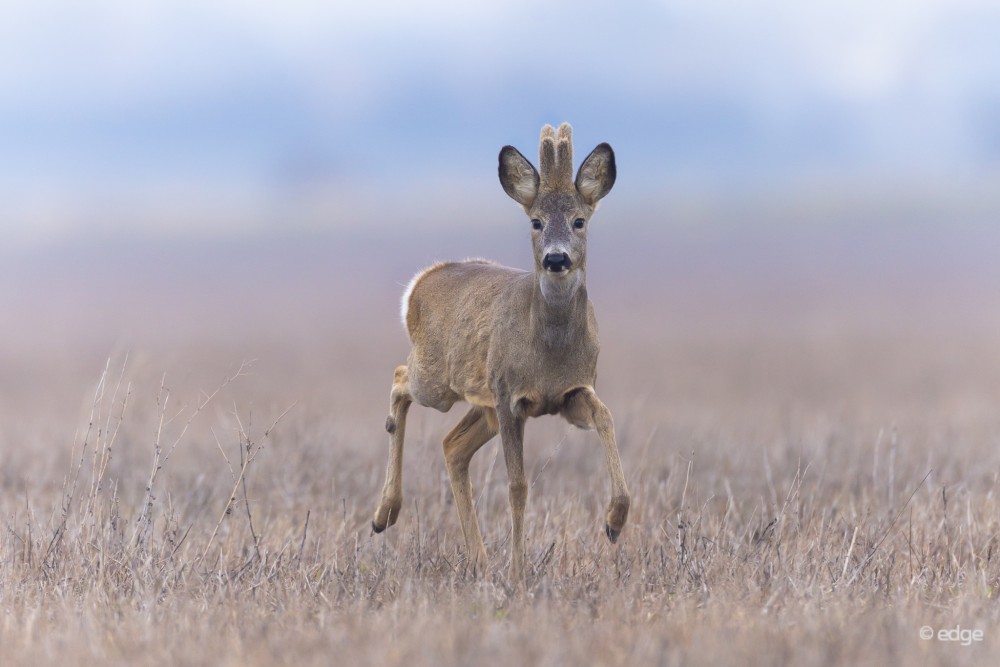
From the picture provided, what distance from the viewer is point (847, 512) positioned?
1026 centimetres

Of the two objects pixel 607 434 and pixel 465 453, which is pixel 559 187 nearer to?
pixel 607 434

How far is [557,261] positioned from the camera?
764 centimetres

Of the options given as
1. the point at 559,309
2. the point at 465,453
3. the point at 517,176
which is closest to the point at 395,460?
the point at 465,453

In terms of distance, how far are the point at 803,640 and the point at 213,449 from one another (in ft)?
32.6

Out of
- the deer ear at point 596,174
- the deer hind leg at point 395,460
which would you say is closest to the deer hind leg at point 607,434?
the deer ear at point 596,174

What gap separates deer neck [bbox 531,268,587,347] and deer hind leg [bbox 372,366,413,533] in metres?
1.94

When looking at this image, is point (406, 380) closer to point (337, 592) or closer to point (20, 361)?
point (337, 592)

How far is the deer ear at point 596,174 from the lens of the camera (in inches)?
324

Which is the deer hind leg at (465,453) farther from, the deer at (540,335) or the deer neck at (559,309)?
the deer neck at (559,309)

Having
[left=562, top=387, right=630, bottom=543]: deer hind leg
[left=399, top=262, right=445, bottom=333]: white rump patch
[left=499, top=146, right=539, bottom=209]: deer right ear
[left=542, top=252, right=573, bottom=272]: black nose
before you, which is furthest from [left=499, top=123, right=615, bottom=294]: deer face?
[left=399, top=262, right=445, bottom=333]: white rump patch

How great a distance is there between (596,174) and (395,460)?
2688mm

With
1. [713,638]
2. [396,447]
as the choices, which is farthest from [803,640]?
[396,447]

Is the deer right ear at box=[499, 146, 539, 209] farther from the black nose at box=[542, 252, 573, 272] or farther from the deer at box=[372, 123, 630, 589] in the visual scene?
the black nose at box=[542, 252, 573, 272]

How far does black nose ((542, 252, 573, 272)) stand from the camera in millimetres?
7641
